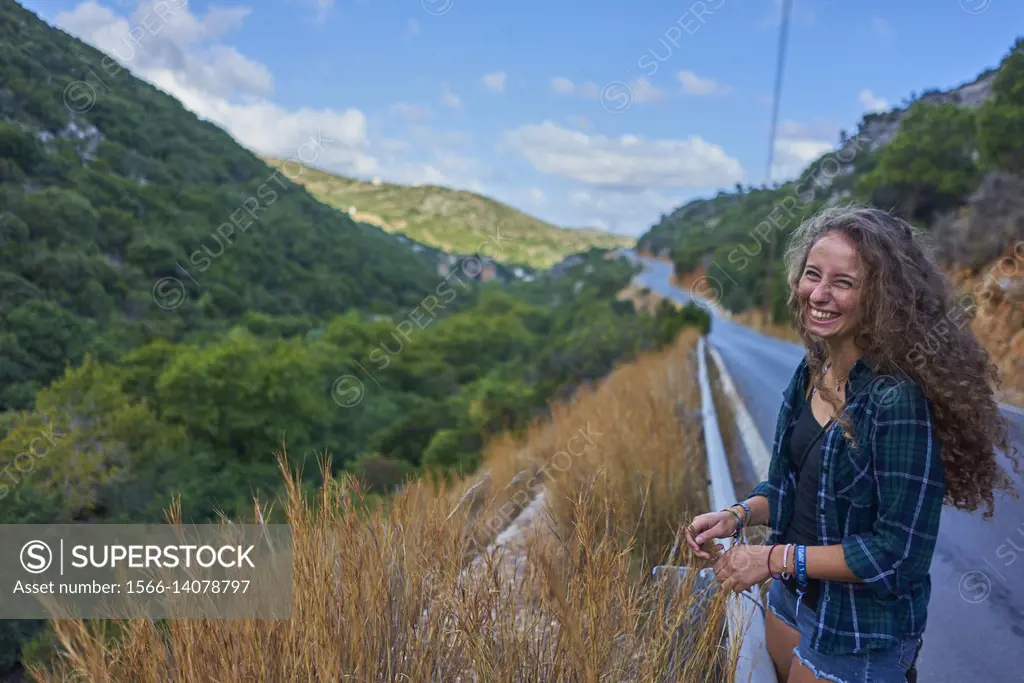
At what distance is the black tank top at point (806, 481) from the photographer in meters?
1.83

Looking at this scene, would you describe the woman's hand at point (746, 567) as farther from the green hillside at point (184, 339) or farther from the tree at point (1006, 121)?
the tree at point (1006, 121)

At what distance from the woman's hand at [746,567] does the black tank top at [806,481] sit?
0.59 ft

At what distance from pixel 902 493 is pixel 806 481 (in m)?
0.33

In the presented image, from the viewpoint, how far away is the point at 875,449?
1.59m

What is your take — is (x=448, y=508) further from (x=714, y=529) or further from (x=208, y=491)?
(x=208, y=491)

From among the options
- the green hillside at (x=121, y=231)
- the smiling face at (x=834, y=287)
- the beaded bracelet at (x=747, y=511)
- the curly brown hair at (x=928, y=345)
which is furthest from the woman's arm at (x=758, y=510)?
the green hillside at (x=121, y=231)

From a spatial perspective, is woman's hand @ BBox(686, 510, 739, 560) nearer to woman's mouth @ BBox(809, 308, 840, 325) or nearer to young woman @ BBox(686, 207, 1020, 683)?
young woman @ BBox(686, 207, 1020, 683)

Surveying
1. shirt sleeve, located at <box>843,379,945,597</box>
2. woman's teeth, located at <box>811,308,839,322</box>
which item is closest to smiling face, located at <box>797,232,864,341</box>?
woman's teeth, located at <box>811,308,839,322</box>

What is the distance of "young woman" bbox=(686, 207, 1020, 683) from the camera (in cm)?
157

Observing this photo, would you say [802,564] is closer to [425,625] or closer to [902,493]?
[902,493]

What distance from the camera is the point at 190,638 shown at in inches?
66.4

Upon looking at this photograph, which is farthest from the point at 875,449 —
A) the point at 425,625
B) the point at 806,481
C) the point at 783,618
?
the point at 425,625

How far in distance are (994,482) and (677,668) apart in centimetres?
99

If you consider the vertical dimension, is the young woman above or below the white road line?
above
